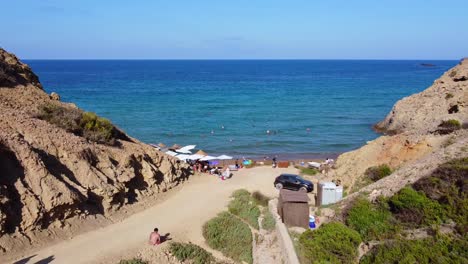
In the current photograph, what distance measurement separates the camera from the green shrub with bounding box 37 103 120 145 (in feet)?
65.3

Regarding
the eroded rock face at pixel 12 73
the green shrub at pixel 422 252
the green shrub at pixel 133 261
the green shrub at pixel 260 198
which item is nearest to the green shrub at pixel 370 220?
the green shrub at pixel 422 252

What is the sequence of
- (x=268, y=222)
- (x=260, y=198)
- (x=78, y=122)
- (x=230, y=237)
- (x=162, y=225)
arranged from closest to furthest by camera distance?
(x=230, y=237) → (x=268, y=222) → (x=162, y=225) → (x=78, y=122) → (x=260, y=198)

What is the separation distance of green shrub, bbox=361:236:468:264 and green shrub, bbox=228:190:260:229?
21.1ft

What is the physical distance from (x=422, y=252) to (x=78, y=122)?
16.2 m

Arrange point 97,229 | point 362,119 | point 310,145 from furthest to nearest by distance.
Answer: point 362,119 → point 310,145 → point 97,229

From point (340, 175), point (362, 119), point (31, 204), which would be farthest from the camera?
point (362, 119)

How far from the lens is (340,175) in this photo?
78.6 feet

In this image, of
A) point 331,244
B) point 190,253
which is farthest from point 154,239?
point 331,244

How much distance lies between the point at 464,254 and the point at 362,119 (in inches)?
1922

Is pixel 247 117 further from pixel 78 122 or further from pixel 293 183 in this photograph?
pixel 78 122

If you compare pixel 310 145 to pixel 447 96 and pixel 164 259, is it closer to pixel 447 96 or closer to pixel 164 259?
pixel 447 96

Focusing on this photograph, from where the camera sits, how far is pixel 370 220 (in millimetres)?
14875

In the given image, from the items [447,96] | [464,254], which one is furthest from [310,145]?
[464,254]

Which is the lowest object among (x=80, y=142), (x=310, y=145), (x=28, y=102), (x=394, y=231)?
(x=310, y=145)
